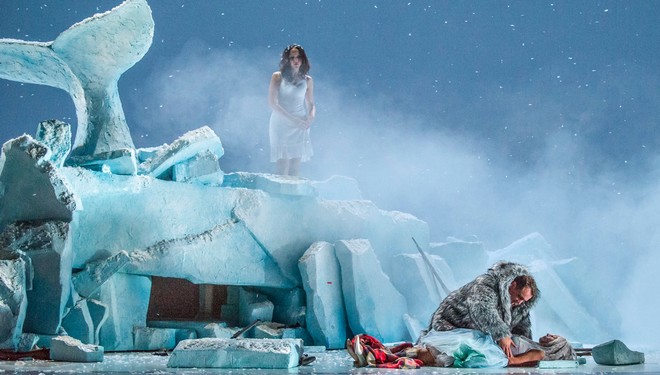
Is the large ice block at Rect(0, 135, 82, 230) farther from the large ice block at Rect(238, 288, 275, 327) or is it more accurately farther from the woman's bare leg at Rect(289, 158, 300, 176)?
the woman's bare leg at Rect(289, 158, 300, 176)

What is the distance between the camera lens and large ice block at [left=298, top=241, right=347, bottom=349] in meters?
8.77

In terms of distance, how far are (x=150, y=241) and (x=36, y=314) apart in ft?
5.03

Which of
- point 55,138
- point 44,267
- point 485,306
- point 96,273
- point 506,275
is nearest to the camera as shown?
point 485,306

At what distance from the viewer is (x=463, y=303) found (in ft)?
18.7

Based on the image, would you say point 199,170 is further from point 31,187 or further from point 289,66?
point 289,66

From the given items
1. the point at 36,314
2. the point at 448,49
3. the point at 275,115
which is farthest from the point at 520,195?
→ the point at 36,314

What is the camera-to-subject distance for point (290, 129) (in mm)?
10008

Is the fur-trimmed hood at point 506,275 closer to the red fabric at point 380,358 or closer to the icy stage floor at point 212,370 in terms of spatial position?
the icy stage floor at point 212,370

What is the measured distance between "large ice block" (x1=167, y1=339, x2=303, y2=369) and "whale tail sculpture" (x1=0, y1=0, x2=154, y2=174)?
121 inches

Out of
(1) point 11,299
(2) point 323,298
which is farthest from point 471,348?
(1) point 11,299

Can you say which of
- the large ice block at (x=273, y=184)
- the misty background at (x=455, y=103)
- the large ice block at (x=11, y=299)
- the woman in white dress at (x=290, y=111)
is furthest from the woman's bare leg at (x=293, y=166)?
the misty background at (x=455, y=103)

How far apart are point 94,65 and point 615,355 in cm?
598

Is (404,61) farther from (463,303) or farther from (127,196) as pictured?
(463,303)

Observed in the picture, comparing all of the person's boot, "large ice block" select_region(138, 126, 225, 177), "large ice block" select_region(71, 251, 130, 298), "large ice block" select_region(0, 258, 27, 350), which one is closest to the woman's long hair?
"large ice block" select_region(138, 126, 225, 177)
